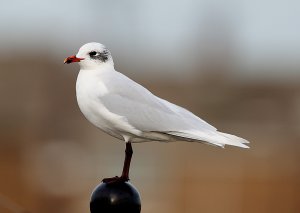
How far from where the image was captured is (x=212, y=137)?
3191 millimetres

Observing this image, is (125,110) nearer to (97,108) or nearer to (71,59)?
(97,108)

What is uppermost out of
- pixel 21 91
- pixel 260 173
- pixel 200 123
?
pixel 21 91

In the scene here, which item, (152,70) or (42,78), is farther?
(152,70)

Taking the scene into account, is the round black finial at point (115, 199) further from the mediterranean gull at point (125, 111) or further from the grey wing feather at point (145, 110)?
the grey wing feather at point (145, 110)

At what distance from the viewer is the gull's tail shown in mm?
3135

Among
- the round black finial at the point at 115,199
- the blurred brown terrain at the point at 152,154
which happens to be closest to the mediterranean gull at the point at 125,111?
the round black finial at the point at 115,199

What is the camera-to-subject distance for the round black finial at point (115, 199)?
299 cm

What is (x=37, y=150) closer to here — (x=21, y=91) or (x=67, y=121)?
(x=67, y=121)

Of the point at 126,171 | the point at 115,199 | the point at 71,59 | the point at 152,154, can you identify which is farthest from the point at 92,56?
the point at 152,154

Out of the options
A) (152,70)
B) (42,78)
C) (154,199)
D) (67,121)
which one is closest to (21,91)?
(42,78)

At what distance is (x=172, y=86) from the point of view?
21594 millimetres

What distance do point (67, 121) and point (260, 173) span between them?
473cm

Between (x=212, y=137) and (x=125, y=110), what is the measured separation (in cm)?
35

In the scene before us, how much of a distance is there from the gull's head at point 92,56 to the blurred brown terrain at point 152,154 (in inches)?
437
